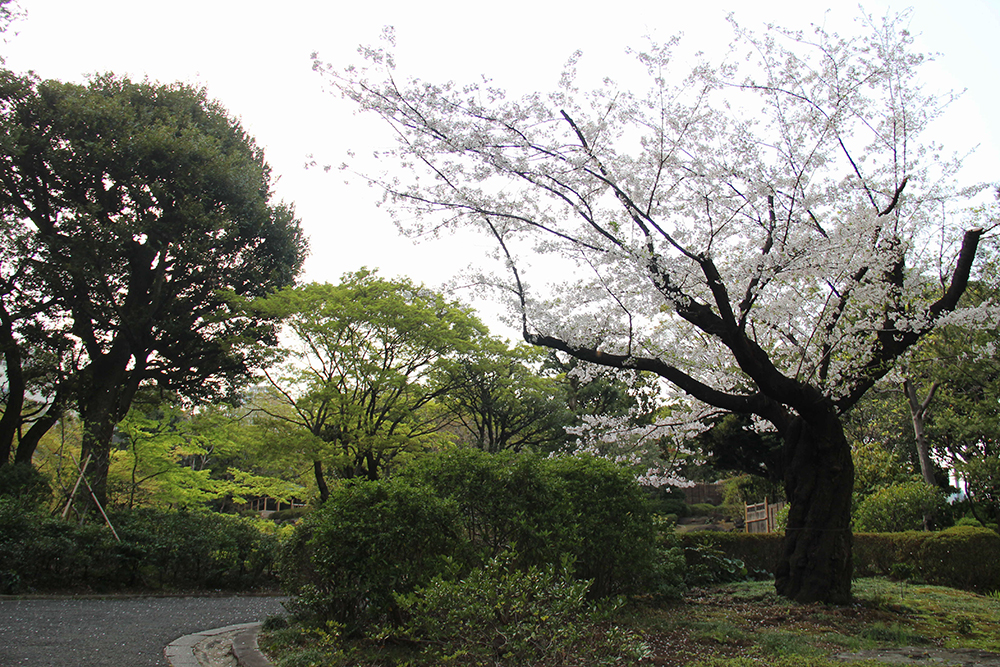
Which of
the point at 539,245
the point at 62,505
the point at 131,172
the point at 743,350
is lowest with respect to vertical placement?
the point at 62,505

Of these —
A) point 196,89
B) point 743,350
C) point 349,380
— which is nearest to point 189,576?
point 349,380

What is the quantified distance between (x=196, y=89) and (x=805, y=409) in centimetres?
1807

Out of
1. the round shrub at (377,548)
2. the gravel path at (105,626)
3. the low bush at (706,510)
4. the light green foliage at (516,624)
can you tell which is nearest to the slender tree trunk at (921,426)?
the low bush at (706,510)

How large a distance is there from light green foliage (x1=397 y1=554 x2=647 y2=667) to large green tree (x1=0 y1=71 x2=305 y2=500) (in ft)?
40.0

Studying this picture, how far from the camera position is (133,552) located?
8.91m

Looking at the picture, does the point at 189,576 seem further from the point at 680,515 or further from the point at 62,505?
the point at 680,515

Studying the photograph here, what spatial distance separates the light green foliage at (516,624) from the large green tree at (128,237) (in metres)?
12.2

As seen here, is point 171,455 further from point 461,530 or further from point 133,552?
point 461,530

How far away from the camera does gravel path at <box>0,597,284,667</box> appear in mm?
4324

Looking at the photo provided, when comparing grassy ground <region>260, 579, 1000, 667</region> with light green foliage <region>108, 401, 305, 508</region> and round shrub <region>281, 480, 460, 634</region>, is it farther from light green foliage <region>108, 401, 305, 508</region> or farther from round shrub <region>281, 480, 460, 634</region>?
light green foliage <region>108, 401, 305, 508</region>

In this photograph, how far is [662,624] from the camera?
193 inches

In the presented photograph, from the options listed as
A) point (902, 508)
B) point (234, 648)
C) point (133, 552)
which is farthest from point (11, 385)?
point (902, 508)

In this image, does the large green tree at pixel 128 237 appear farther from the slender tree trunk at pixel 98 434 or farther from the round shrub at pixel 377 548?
the round shrub at pixel 377 548

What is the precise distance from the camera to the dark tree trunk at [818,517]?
610 centimetres
